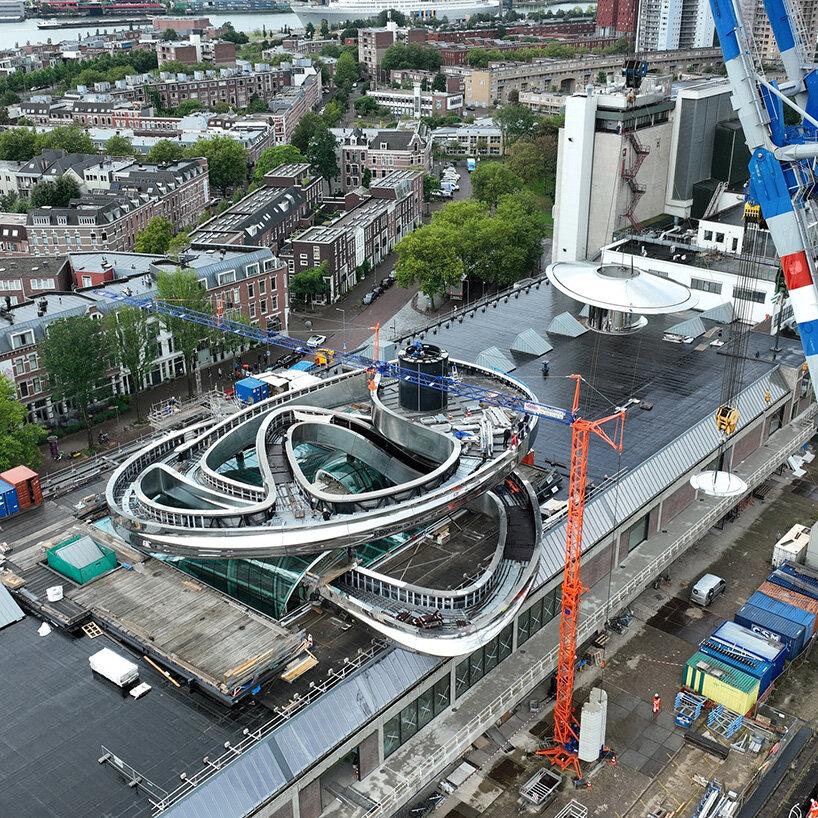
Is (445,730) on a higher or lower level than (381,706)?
lower

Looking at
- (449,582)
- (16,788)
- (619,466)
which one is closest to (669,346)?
(619,466)

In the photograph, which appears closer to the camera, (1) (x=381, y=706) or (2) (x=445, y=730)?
(1) (x=381, y=706)

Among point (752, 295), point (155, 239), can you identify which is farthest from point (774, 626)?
point (155, 239)

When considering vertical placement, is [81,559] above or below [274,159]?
below

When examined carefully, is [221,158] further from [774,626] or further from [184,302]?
[774,626]

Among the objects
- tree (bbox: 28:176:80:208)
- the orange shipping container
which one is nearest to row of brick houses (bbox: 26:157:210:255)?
tree (bbox: 28:176:80:208)

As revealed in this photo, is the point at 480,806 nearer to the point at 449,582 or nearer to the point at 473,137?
the point at 449,582
